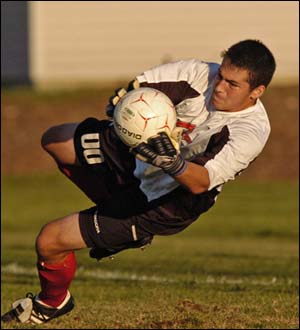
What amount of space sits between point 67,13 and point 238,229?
1275cm

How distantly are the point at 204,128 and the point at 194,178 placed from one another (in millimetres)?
802

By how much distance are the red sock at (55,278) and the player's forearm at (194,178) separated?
1.69m

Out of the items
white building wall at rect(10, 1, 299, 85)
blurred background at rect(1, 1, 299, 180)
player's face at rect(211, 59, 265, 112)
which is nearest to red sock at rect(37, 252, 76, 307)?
player's face at rect(211, 59, 265, 112)

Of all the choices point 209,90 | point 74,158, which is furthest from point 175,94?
point 74,158

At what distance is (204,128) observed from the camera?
26.8ft

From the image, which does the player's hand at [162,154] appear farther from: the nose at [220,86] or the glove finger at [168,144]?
the nose at [220,86]

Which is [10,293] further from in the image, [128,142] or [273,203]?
[273,203]

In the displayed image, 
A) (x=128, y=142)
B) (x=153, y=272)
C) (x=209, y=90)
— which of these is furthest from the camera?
(x=153, y=272)

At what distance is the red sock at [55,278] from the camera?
348 inches

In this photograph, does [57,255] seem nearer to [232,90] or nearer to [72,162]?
[72,162]

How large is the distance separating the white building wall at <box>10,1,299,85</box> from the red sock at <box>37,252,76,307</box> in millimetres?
21215

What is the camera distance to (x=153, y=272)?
1334 cm

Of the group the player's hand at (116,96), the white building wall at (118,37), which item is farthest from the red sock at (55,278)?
the white building wall at (118,37)

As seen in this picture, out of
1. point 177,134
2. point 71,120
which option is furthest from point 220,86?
point 71,120
